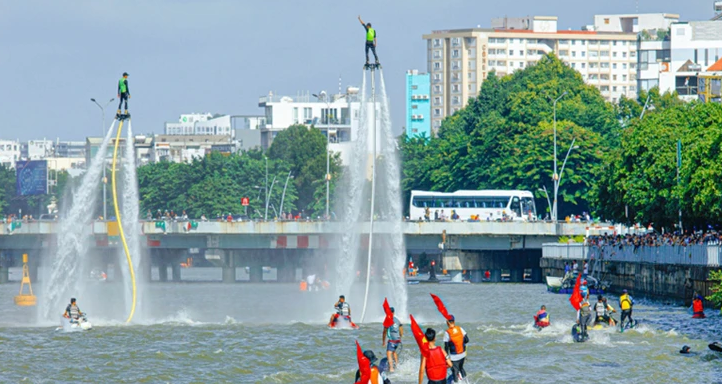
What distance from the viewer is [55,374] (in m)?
50.0

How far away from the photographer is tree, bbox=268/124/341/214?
7357 inches

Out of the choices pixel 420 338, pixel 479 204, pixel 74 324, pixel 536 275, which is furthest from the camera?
pixel 479 204

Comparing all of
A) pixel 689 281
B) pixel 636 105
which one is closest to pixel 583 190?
pixel 636 105

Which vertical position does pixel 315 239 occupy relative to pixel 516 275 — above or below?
above

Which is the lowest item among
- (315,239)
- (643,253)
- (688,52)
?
(643,253)

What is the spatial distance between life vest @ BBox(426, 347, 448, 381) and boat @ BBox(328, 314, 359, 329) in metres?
24.5

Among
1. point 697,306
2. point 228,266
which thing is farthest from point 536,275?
point 697,306

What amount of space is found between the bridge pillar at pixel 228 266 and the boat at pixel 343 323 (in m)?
72.4

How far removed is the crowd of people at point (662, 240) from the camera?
73.6 m

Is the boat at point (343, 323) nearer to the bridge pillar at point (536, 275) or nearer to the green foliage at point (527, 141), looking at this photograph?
the green foliage at point (527, 141)

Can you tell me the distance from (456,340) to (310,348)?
56.4ft

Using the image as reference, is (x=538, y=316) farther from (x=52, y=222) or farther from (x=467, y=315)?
(x=52, y=222)

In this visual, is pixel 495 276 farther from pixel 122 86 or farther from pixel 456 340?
pixel 456 340

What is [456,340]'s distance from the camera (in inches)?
1572
